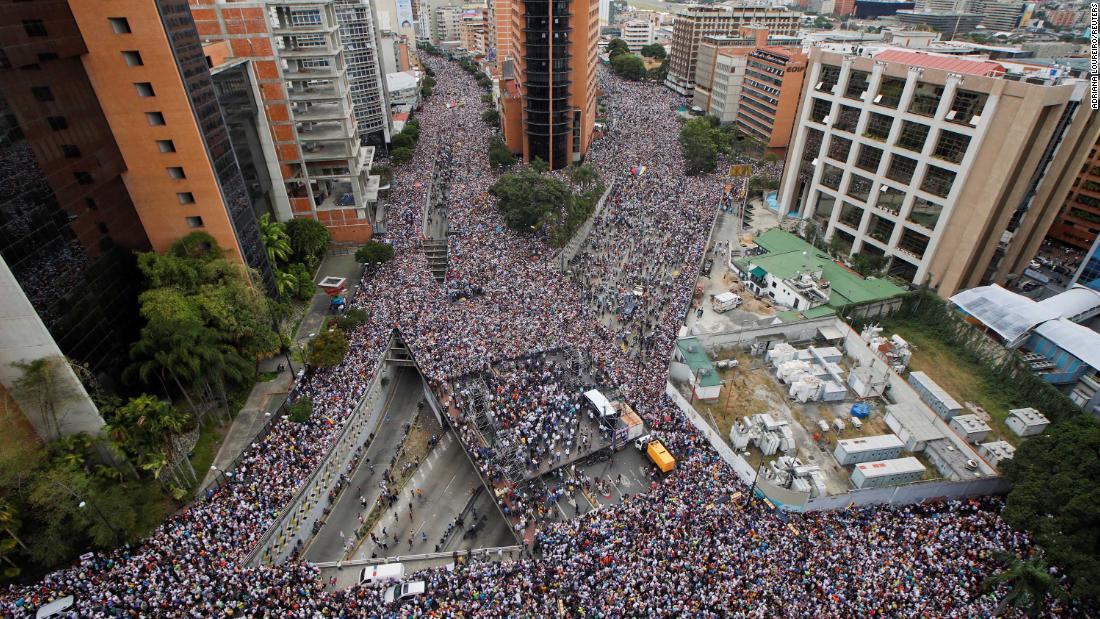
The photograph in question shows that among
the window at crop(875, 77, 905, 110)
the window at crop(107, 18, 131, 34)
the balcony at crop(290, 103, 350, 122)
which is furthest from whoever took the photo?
the balcony at crop(290, 103, 350, 122)

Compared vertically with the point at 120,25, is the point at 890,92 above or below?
below

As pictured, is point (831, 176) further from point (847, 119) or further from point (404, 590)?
point (404, 590)

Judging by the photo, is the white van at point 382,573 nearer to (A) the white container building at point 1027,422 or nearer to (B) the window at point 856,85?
(A) the white container building at point 1027,422

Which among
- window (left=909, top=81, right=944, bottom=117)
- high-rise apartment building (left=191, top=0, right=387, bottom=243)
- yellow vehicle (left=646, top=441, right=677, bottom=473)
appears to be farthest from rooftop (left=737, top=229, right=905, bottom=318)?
high-rise apartment building (left=191, top=0, right=387, bottom=243)

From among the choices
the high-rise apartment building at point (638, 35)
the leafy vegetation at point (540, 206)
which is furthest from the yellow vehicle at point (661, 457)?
the high-rise apartment building at point (638, 35)

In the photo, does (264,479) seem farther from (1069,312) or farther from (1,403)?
(1069,312)

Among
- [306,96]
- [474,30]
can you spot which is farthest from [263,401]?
→ [474,30]

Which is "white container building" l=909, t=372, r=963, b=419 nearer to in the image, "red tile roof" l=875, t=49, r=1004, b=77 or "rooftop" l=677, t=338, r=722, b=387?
"rooftop" l=677, t=338, r=722, b=387
